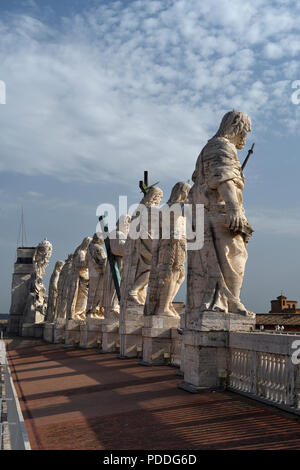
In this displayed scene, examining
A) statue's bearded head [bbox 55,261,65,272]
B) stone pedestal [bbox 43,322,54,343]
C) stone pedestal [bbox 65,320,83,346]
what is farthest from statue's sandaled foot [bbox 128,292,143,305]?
statue's bearded head [bbox 55,261,65,272]

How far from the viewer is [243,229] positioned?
850cm

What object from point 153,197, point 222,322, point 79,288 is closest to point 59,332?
point 79,288

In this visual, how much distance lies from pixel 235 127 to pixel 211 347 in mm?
3825

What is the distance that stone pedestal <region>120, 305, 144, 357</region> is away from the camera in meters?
14.4

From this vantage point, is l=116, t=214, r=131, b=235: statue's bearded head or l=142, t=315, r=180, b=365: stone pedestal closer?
l=142, t=315, r=180, b=365: stone pedestal

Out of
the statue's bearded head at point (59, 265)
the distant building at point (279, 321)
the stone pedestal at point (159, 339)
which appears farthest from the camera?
the statue's bearded head at point (59, 265)

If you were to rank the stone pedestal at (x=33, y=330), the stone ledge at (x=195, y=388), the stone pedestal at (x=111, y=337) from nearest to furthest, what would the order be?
the stone ledge at (x=195, y=388)
the stone pedestal at (x=111, y=337)
the stone pedestal at (x=33, y=330)

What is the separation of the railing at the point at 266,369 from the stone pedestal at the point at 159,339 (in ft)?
13.8

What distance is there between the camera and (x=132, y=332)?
1444cm

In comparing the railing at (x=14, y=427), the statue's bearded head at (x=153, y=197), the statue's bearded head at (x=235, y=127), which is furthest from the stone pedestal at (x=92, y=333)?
the railing at (x=14, y=427)

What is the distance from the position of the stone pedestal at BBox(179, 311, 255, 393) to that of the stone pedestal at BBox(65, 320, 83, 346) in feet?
46.5

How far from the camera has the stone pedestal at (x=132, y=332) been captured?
47.2 ft

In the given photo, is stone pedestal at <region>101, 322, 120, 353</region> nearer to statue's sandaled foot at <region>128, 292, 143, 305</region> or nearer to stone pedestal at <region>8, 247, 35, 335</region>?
statue's sandaled foot at <region>128, 292, 143, 305</region>

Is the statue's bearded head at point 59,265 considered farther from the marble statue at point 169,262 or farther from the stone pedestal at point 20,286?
the marble statue at point 169,262
